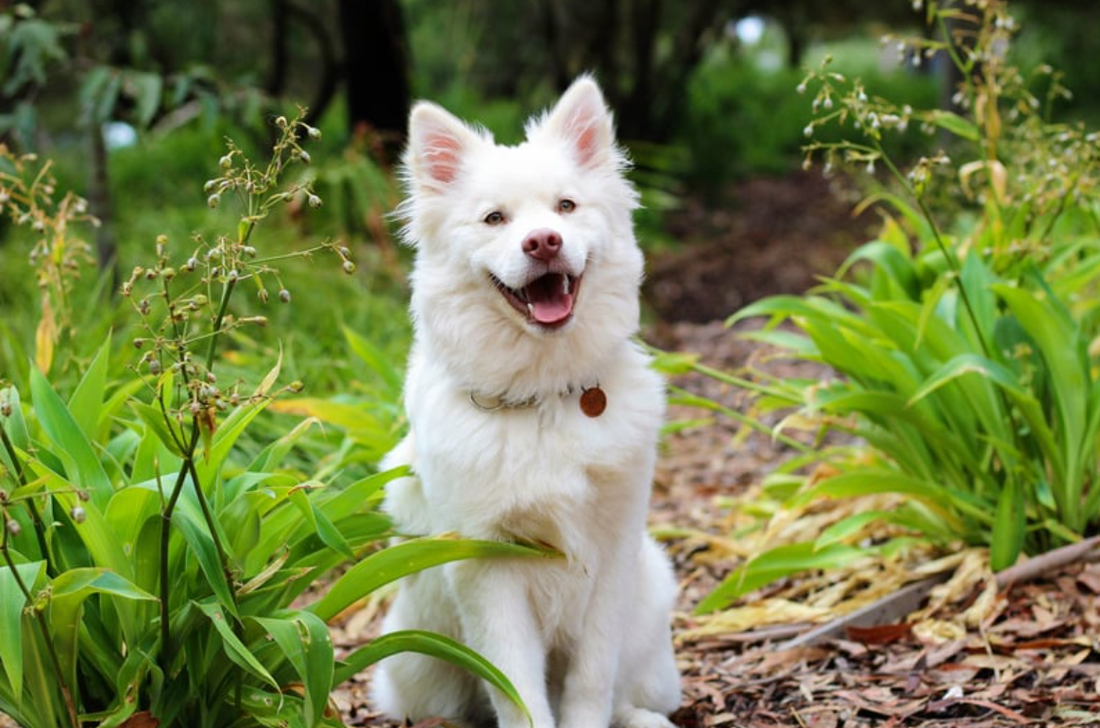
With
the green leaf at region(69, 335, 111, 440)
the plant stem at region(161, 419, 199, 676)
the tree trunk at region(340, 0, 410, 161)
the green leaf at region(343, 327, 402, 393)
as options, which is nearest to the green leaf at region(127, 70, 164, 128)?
the green leaf at region(343, 327, 402, 393)

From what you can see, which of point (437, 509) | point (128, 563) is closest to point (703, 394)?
point (437, 509)

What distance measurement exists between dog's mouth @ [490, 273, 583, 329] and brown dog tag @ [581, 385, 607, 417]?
185 mm

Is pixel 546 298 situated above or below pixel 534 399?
above

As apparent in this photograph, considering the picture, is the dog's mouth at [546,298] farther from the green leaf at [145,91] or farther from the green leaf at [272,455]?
the green leaf at [145,91]

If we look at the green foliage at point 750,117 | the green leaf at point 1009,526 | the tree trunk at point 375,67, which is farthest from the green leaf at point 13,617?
the green foliage at point 750,117

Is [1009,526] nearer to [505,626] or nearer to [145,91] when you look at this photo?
[505,626]

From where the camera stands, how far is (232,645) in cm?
218

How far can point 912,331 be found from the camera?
3650 millimetres

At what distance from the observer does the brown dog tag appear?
2.64 m

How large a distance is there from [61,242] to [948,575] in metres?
2.81

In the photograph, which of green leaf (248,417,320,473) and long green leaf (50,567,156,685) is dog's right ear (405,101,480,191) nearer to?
green leaf (248,417,320,473)

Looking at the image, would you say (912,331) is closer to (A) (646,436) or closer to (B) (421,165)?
(A) (646,436)

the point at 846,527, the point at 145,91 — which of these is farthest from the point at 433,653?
the point at 145,91

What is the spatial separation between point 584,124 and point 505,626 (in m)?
1.18
